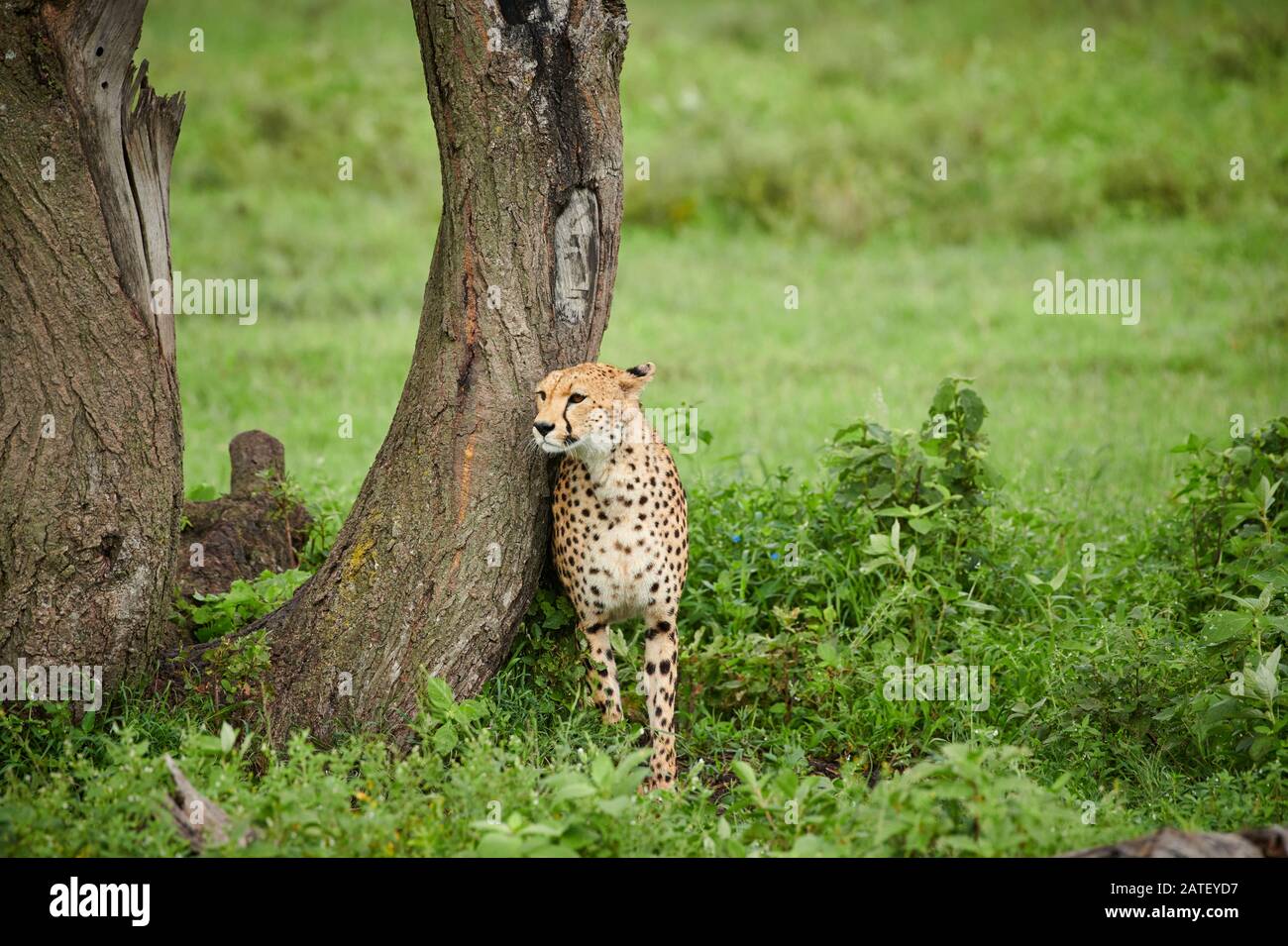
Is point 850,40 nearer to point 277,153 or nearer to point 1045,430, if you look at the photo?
point 277,153

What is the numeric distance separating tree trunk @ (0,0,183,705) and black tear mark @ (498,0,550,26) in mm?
1232

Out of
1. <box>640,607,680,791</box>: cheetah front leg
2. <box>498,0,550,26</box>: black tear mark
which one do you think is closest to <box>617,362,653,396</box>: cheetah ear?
<box>640,607,680,791</box>: cheetah front leg

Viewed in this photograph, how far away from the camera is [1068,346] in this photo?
9969mm

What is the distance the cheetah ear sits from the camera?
16.5ft

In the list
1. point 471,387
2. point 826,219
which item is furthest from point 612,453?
point 826,219

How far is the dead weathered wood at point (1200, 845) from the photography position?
3457mm

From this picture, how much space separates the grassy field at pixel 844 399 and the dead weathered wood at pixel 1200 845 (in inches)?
8.3

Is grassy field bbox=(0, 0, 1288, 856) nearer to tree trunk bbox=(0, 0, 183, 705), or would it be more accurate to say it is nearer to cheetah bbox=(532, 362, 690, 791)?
cheetah bbox=(532, 362, 690, 791)

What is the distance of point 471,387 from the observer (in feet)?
16.2

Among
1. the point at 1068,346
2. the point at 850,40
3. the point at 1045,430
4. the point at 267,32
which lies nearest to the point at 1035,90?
the point at 850,40

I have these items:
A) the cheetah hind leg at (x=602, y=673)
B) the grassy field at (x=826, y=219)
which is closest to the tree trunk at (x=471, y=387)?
the cheetah hind leg at (x=602, y=673)

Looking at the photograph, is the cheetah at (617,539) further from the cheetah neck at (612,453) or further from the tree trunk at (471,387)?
the tree trunk at (471,387)

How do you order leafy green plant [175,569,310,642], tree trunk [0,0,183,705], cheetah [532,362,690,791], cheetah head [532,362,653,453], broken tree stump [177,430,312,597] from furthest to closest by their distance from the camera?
1. broken tree stump [177,430,312,597]
2. leafy green plant [175,569,310,642]
3. cheetah [532,362,690,791]
4. cheetah head [532,362,653,453]
5. tree trunk [0,0,183,705]

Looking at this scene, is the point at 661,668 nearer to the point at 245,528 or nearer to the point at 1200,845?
the point at 245,528
